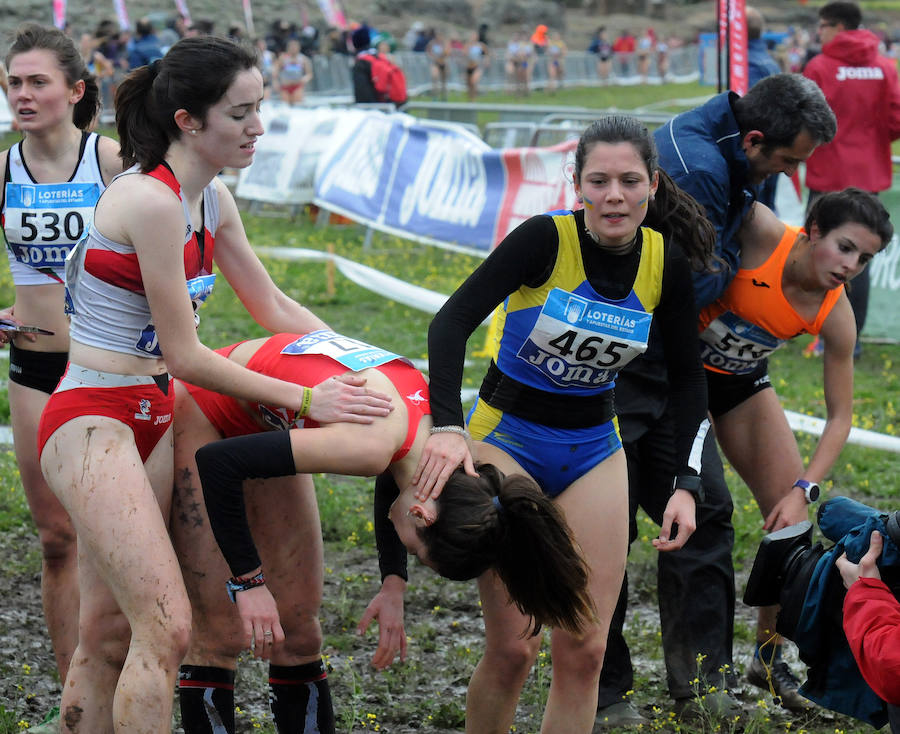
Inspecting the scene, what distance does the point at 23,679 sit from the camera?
4371 mm

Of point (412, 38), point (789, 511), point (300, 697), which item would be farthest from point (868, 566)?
point (412, 38)

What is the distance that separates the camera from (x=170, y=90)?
3055mm

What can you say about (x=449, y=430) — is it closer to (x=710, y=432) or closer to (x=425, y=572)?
(x=710, y=432)

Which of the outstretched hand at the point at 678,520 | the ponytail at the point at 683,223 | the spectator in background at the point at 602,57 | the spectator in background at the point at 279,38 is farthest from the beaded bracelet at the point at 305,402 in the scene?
the spectator in background at the point at 602,57

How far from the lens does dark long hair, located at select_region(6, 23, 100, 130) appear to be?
13.4ft

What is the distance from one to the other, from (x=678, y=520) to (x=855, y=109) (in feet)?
A: 21.3

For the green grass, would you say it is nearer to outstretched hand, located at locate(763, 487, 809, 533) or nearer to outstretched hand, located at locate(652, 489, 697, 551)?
outstretched hand, located at locate(763, 487, 809, 533)

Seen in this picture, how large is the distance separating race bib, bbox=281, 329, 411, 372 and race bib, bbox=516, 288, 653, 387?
1.37 ft

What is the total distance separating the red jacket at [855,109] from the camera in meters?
8.97

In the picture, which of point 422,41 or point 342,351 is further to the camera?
point 422,41

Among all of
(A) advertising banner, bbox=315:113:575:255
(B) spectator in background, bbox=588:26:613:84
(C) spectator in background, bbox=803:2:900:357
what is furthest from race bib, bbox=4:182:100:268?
(B) spectator in background, bbox=588:26:613:84

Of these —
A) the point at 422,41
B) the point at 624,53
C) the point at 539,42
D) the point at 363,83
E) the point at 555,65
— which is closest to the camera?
the point at 363,83

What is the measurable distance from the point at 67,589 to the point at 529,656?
1.68m

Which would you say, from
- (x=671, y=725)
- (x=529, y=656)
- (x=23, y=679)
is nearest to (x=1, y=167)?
(x=23, y=679)
